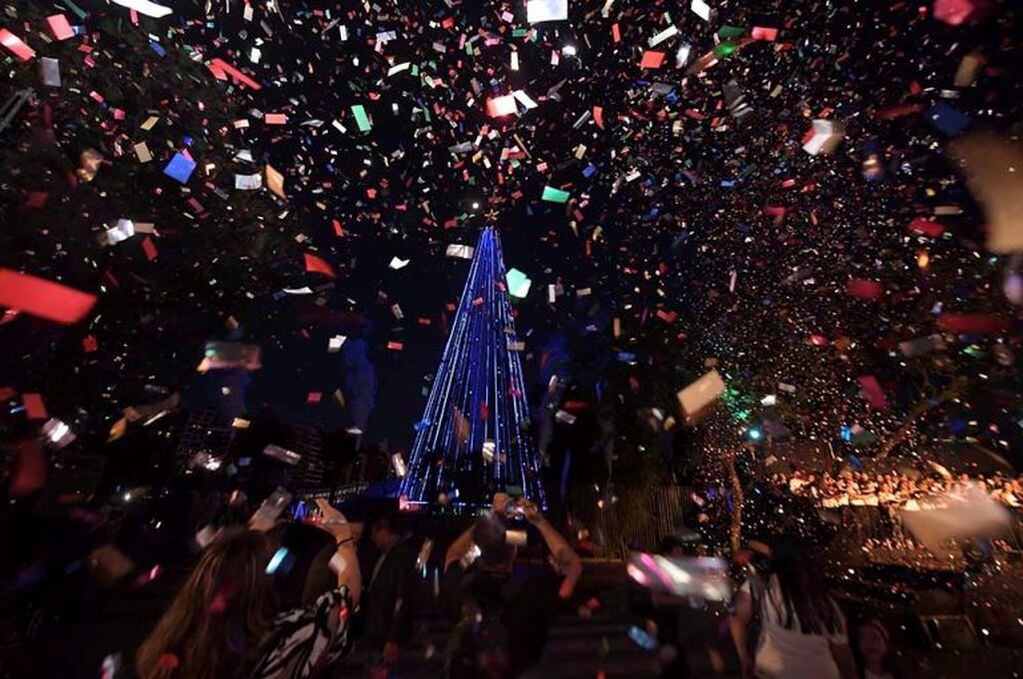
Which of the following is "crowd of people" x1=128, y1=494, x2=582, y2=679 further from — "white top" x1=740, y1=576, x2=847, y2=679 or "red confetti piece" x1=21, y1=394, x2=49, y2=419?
"red confetti piece" x1=21, y1=394, x2=49, y2=419

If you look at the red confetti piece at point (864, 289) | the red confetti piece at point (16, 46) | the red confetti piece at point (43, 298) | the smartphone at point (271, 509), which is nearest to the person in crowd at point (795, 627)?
the smartphone at point (271, 509)

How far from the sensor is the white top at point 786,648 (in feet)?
9.81

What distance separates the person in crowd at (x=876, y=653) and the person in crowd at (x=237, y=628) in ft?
11.3

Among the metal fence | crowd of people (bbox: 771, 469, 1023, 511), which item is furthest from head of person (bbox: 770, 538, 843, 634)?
the metal fence

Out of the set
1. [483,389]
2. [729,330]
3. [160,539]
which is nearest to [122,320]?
[160,539]

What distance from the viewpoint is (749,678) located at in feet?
10.8

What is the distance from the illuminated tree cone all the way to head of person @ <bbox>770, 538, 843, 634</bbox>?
15065mm

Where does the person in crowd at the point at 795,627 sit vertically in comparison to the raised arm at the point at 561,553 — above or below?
below

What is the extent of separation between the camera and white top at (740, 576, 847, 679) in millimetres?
2990

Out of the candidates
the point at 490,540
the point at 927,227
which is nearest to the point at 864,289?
the point at 927,227

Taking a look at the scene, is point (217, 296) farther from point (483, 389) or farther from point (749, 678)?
point (749, 678)

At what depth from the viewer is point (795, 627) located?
3.12 metres

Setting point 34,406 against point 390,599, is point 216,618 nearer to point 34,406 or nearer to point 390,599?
point 390,599

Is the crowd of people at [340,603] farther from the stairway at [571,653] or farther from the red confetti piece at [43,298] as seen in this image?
the red confetti piece at [43,298]
